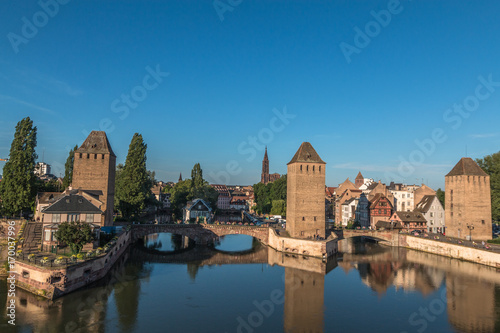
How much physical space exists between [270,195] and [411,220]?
39.2m

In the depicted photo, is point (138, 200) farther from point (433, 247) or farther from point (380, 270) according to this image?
point (433, 247)

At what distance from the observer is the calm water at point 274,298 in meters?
21.7

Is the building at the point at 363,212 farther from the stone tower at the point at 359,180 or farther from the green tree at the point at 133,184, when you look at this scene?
the stone tower at the point at 359,180

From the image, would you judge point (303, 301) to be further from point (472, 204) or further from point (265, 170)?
point (265, 170)

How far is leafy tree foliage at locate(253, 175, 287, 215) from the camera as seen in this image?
85.8 m

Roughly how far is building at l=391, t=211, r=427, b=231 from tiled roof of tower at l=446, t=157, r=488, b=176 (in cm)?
1112

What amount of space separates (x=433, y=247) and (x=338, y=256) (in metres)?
13.3

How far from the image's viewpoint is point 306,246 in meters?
43.2

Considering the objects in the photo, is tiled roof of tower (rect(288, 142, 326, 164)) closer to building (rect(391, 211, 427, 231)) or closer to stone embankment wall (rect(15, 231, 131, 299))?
building (rect(391, 211, 427, 231))

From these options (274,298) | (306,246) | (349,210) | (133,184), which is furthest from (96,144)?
(349,210)

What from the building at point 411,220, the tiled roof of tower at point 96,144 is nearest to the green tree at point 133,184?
the tiled roof of tower at point 96,144

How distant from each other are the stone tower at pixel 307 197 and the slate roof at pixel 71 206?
81.3ft

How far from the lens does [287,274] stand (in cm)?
3506

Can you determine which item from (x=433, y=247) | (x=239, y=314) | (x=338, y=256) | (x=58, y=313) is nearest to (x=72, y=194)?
(x=58, y=313)
